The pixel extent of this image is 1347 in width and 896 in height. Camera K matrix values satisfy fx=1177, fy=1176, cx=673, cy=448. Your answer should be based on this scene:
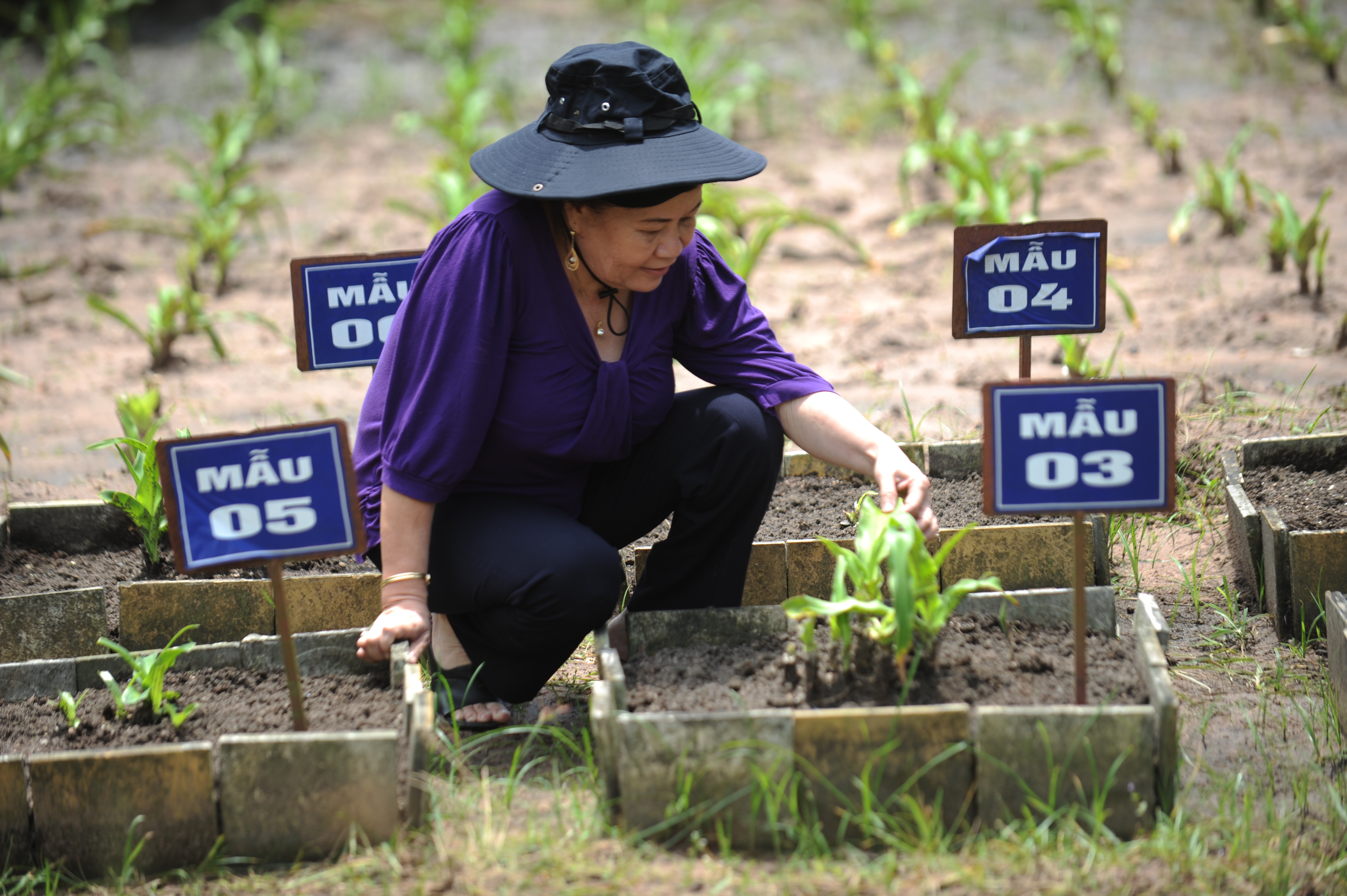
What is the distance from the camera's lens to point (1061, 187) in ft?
19.4

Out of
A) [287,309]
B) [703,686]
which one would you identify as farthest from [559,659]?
[287,309]

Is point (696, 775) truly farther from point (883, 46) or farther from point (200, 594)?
point (883, 46)

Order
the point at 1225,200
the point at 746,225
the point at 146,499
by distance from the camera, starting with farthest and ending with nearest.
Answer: the point at 746,225 < the point at 1225,200 < the point at 146,499

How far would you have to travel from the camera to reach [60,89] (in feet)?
22.9

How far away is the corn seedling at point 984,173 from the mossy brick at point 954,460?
5.40 ft

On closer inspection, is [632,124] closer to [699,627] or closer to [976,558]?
[699,627]

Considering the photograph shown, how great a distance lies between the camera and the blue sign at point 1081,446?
1.73m

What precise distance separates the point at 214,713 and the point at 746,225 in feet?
13.7

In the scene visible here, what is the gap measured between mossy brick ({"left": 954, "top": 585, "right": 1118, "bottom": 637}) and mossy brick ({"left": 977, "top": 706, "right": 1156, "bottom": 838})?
0.35 m

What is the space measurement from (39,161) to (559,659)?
6.27 metres

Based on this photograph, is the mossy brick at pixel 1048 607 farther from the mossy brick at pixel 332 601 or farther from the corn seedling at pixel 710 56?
the corn seedling at pixel 710 56

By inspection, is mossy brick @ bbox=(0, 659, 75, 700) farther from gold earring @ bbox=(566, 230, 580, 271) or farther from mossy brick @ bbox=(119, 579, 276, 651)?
gold earring @ bbox=(566, 230, 580, 271)

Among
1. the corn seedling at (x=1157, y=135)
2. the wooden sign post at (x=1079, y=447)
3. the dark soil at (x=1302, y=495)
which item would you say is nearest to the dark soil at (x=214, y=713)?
the wooden sign post at (x=1079, y=447)

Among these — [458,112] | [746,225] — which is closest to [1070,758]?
[746,225]
